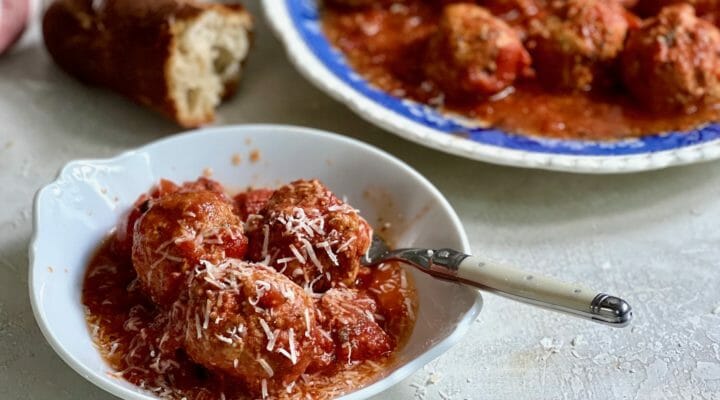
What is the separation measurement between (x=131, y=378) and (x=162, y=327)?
137 mm

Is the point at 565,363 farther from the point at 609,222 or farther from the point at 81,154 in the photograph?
the point at 81,154

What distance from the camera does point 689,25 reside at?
2818mm

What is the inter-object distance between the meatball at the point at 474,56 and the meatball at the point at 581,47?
81 millimetres

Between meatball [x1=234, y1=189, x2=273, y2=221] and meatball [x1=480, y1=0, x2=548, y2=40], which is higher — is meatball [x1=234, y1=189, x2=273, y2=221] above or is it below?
below

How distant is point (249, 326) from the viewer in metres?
1.79

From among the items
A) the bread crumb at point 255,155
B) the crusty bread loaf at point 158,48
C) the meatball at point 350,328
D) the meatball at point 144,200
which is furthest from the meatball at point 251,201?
the crusty bread loaf at point 158,48

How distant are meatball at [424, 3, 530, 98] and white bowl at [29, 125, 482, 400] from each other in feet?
1.84

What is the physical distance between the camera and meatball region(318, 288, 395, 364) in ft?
6.40

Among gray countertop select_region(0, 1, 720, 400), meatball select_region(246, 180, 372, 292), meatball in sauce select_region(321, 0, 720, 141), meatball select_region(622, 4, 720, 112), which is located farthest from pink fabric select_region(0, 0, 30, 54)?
meatball select_region(622, 4, 720, 112)

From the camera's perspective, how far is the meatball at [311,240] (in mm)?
2000

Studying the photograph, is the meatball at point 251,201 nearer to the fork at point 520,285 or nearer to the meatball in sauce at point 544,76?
the fork at point 520,285

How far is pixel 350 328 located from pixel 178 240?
1.44ft

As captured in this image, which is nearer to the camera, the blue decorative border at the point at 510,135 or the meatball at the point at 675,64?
the blue decorative border at the point at 510,135

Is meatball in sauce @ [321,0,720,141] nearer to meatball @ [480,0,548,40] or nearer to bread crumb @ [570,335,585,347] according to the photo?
meatball @ [480,0,548,40]
